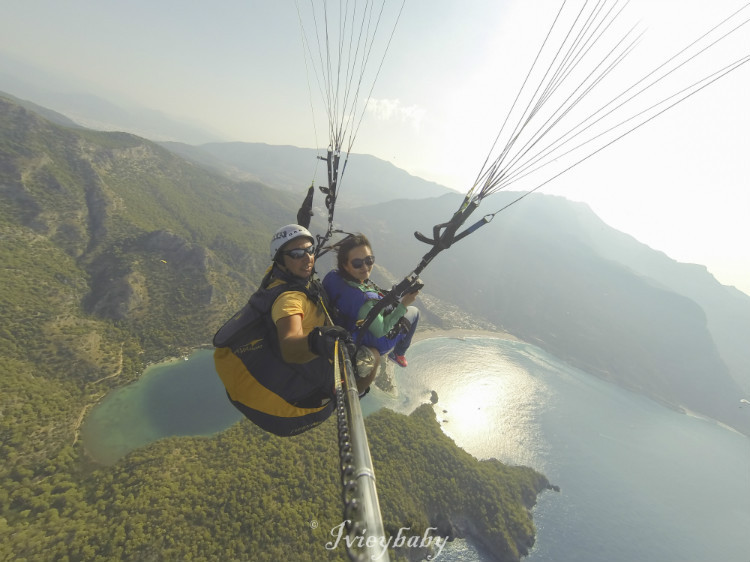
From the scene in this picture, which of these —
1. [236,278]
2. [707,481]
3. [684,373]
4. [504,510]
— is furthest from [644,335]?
[236,278]

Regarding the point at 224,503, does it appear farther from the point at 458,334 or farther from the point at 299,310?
the point at 458,334

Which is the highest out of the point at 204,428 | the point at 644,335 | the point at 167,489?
the point at 644,335

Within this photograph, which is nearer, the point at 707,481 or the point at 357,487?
the point at 357,487

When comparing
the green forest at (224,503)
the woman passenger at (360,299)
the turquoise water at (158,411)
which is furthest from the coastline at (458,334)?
the woman passenger at (360,299)

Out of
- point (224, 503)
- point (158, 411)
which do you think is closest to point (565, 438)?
point (224, 503)

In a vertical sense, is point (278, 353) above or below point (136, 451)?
above

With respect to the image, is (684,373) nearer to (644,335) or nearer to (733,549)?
(644,335)

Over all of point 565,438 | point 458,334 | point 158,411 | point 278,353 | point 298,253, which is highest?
point 298,253
